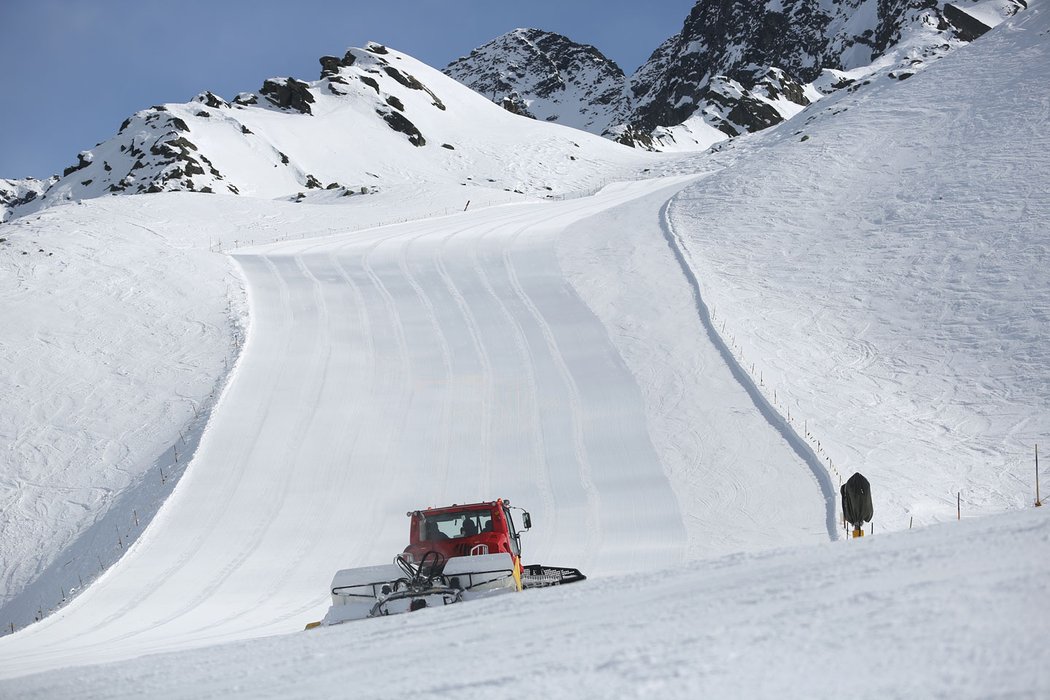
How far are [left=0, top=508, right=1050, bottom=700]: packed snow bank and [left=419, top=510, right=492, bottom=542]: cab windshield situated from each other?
403cm

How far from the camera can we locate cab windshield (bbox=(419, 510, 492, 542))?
12.0m

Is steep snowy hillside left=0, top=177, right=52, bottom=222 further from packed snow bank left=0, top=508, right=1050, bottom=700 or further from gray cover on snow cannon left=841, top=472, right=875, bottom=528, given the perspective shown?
packed snow bank left=0, top=508, right=1050, bottom=700

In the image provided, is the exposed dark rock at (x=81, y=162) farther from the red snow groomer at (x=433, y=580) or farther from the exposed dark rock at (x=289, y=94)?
the red snow groomer at (x=433, y=580)

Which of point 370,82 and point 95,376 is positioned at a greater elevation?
point 370,82

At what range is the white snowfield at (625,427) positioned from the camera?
18.3 ft

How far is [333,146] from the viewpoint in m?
90.4

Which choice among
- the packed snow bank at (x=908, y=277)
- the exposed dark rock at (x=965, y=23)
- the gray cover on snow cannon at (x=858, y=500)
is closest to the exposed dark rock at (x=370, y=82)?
the packed snow bank at (x=908, y=277)

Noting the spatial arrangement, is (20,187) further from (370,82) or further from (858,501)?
(858,501)

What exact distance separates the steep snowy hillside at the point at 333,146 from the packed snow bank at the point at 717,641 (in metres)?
64.4

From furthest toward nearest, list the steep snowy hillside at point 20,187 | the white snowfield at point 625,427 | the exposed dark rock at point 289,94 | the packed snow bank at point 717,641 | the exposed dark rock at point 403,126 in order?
the steep snowy hillside at point 20,187
the exposed dark rock at point 289,94
the exposed dark rock at point 403,126
the white snowfield at point 625,427
the packed snow bank at point 717,641

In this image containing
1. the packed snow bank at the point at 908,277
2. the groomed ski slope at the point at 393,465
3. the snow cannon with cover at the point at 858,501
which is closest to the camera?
the snow cannon with cover at the point at 858,501

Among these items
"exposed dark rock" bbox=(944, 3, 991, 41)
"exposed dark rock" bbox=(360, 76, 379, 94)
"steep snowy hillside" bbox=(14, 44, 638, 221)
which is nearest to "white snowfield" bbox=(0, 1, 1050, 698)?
"steep snowy hillside" bbox=(14, 44, 638, 221)

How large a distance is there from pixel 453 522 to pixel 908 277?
23.0 metres

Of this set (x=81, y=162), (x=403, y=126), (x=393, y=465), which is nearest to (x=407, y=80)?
(x=403, y=126)
